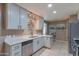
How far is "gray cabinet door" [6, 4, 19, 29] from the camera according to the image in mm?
2078

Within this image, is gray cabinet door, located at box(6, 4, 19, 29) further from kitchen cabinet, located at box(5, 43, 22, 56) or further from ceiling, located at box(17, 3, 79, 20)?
kitchen cabinet, located at box(5, 43, 22, 56)

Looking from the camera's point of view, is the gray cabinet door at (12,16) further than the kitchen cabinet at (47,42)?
No

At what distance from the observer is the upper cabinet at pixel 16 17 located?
6.89ft

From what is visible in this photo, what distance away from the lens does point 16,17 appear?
2.34m

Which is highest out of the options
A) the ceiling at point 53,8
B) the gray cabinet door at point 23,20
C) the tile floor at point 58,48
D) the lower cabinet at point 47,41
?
the ceiling at point 53,8

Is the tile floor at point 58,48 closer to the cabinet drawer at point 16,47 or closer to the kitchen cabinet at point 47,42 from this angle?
the kitchen cabinet at point 47,42

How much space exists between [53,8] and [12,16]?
840 millimetres

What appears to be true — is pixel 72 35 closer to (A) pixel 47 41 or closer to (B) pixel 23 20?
(A) pixel 47 41

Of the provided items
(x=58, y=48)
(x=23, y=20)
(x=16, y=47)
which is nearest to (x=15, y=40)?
(x=16, y=47)

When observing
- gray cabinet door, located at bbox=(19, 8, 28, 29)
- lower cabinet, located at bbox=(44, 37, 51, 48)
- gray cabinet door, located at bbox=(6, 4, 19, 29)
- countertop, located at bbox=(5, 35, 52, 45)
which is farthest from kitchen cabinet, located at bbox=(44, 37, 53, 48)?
gray cabinet door, located at bbox=(6, 4, 19, 29)

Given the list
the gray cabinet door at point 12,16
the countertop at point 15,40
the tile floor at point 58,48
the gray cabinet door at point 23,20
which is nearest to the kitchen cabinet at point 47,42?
the tile floor at point 58,48

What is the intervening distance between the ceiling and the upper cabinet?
212 mm

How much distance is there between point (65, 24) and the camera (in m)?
2.30

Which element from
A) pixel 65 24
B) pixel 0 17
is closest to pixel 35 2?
pixel 0 17
